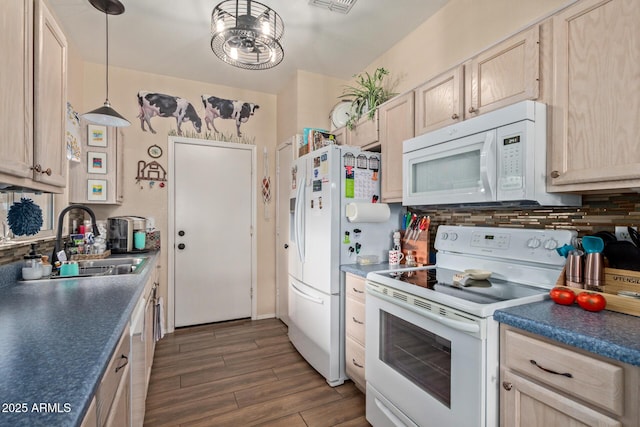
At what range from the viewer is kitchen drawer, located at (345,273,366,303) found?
210 cm

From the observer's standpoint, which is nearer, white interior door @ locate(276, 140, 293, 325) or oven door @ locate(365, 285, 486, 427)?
oven door @ locate(365, 285, 486, 427)

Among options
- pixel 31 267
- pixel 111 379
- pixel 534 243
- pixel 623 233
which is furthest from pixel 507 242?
pixel 31 267

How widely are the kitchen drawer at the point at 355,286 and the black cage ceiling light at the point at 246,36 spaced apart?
63.4 inches

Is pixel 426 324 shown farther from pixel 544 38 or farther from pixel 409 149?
pixel 544 38

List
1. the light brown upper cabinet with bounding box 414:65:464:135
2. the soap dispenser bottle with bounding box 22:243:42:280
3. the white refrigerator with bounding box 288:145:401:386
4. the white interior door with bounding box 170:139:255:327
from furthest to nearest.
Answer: the white interior door with bounding box 170:139:255:327 → the white refrigerator with bounding box 288:145:401:386 → the light brown upper cabinet with bounding box 414:65:464:135 → the soap dispenser bottle with bounding box 22:243:42:280

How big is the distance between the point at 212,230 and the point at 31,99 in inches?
97.3

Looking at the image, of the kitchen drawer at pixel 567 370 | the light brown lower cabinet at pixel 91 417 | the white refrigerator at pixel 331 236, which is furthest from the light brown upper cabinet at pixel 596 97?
the light brown lower cabinet at pixel 91 417

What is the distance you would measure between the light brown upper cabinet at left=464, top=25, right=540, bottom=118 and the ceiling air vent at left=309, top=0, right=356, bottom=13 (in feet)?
3.36

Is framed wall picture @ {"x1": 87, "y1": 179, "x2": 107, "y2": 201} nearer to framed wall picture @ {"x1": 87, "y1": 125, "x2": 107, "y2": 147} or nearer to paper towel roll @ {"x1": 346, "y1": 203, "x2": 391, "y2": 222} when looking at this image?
framed wall picture @ {"x1": 87, "y1": 125, "x2": 107, "y2": 147}

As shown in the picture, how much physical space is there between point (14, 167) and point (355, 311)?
189 centimetres

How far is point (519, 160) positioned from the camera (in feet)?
4.60

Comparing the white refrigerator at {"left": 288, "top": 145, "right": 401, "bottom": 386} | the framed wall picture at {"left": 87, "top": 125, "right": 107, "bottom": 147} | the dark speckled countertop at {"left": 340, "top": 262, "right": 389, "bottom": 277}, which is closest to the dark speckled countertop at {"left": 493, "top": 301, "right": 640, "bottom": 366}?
the dark speckled countertop at {"left": 340, "top": 262, "right": 389, "bottom": 277}

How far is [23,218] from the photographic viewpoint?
1.71 metres

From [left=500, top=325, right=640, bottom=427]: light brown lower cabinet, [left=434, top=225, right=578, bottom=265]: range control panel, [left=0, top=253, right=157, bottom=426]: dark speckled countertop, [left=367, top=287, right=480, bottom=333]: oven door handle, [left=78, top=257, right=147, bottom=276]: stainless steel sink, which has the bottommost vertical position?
[left=500, top=325, right=640, bottom=427]: light brown lower cabinet
